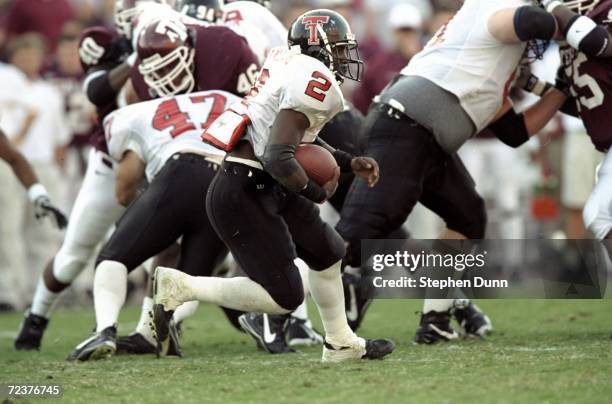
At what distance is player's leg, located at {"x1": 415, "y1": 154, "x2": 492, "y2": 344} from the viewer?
20.5 feet

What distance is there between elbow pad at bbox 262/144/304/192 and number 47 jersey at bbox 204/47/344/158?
177 millimetres

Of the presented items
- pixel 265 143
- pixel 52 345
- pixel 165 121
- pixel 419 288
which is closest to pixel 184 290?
pixel 265 143

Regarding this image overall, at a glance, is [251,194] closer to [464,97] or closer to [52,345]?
[464,97]

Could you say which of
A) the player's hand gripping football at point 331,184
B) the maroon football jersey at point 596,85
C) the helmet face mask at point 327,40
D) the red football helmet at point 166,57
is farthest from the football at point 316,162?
the maroon football jersey at point 596,85

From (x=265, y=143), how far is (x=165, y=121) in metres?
1.28

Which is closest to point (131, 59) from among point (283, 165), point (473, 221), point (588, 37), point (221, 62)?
point (221, 62)

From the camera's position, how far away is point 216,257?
6.11m

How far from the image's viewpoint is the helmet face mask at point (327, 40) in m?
4.98

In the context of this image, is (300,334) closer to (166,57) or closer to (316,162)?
(166,57)

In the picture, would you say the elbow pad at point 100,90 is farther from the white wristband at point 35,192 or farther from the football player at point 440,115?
the football player at point 440,115

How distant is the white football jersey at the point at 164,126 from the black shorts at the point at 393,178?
73cm

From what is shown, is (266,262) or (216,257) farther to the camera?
(216,257)

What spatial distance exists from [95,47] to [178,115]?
148 centimetres

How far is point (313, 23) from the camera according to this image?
5.00 metres
